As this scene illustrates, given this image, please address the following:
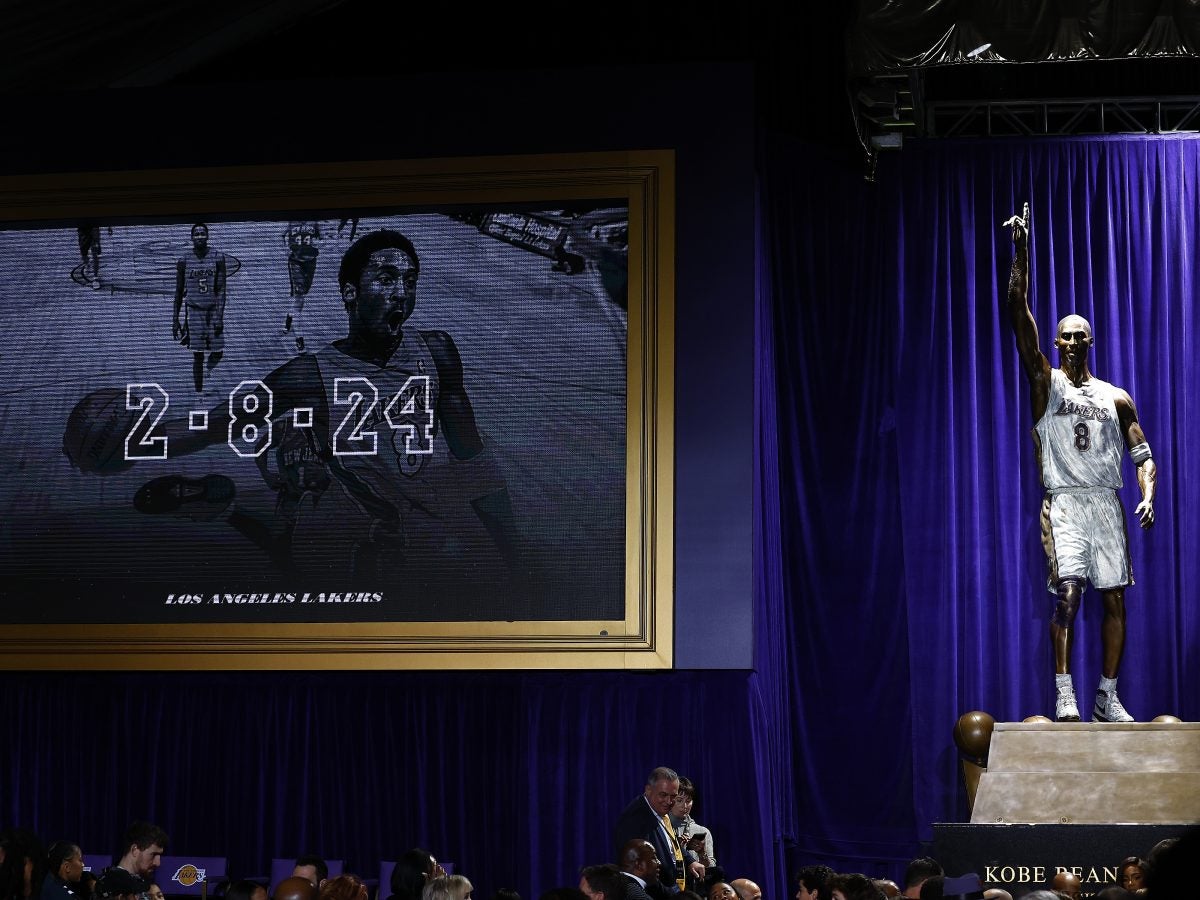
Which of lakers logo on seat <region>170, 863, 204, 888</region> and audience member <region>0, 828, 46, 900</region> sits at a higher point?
audience member <region>0, 828, 46, 900</region>

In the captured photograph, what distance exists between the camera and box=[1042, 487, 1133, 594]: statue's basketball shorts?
801 centimetres

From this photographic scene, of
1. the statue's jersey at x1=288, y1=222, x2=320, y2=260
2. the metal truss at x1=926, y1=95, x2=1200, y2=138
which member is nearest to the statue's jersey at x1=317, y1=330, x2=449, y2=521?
the statue's jersey at x1=288, y1=222, x2=320, y2=260

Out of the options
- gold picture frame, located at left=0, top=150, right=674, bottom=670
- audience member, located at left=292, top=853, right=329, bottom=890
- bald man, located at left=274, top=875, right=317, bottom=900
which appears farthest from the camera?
gold picture frame, located at left=0, top=150, right=674, bottom=670

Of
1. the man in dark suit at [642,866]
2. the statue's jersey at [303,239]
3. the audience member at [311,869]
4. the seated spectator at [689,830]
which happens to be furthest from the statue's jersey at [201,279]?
the man in dark suit at [642,866]

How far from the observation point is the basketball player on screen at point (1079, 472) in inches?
314

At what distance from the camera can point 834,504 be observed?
880cm

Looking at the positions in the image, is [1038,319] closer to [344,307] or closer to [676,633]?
[676,633]

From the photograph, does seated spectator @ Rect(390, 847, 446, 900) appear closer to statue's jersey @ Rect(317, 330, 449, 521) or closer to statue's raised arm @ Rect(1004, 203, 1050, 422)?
statue's jersey @ Rect(317, 330, 449, 521)

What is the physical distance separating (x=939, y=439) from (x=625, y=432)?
6.53 feet

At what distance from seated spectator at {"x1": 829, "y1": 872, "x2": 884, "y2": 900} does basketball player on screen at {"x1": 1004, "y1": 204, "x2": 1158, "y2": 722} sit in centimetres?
370

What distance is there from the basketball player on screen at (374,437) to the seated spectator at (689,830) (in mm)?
1409

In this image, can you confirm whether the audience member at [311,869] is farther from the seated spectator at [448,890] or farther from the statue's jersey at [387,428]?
the statue's jersey at [387,428]

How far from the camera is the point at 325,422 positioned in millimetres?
7824

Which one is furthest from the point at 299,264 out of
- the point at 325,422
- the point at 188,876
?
the point at 188,876
